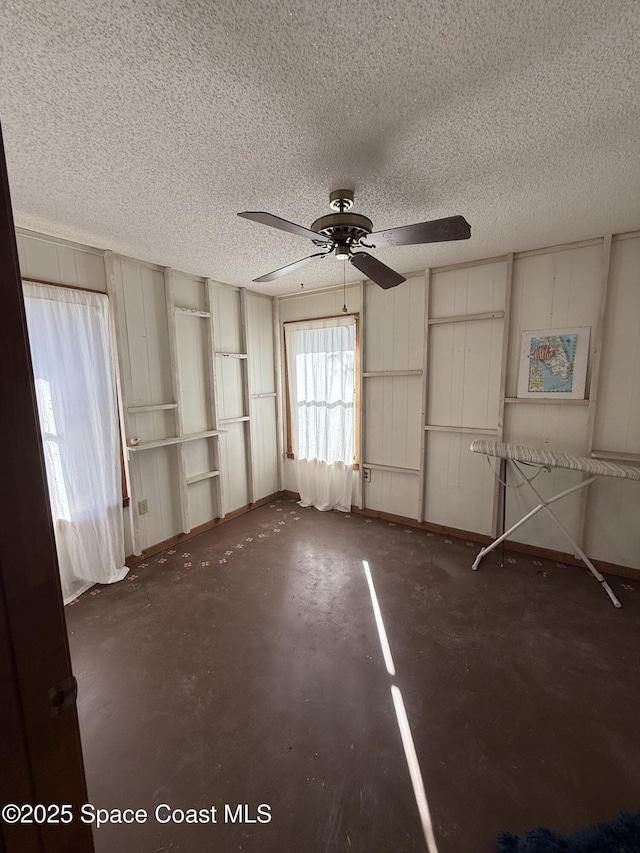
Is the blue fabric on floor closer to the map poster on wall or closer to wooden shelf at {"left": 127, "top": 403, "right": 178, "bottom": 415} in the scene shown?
the map poster on wall

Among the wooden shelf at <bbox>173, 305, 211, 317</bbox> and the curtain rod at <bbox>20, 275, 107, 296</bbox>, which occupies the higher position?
the curtain rod at <bbox>20, 275, 107, 296</bbox>

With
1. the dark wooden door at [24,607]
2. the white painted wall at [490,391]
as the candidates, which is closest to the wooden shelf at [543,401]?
the white painted wall at [490,391]

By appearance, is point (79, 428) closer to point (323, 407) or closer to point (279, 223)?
point (279, 223)

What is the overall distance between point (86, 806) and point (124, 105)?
2.03 metres

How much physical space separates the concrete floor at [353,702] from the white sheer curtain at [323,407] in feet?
4.30

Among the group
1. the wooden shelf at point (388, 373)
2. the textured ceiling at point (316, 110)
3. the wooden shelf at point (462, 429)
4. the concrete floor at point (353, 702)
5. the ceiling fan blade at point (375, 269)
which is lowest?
the concrete floor at point (353, 702)

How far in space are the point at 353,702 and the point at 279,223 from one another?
2242 mm

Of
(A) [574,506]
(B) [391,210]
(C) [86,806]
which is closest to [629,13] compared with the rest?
(B) [391,210]

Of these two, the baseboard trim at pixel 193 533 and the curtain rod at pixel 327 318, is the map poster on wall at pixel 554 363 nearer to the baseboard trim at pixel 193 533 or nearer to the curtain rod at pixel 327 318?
the curtain rod at pixel 327 318

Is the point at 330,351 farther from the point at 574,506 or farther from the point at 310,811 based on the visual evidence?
the point at 310,811

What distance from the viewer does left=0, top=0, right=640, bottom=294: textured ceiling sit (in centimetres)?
101

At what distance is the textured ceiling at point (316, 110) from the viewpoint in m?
1.01

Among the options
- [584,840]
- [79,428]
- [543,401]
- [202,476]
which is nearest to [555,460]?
[543,401]

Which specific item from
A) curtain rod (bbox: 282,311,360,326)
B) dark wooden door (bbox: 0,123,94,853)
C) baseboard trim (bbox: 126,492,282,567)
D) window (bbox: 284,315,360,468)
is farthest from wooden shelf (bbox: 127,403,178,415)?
dark wooden door (bbox: 0,123,94,853)
